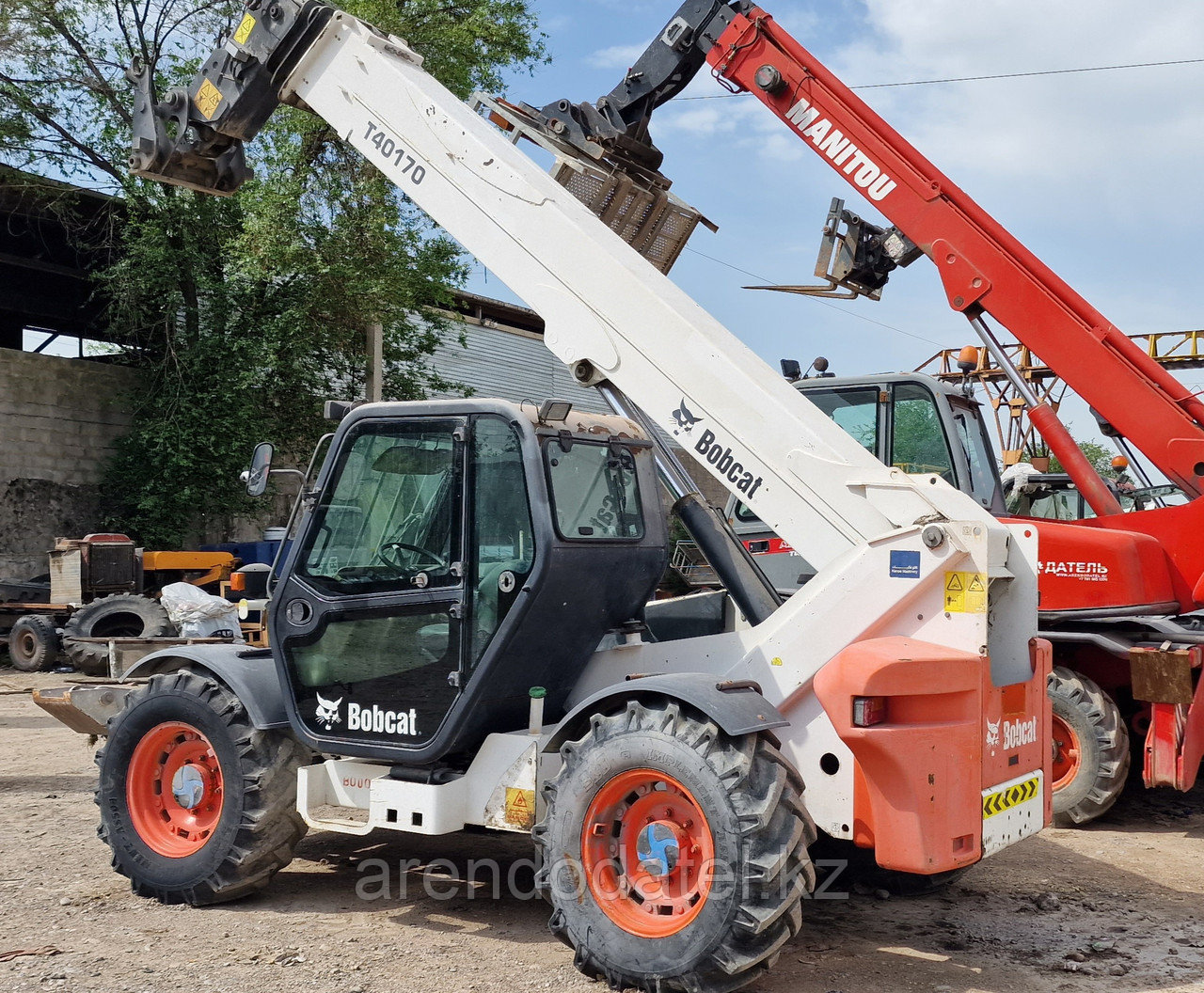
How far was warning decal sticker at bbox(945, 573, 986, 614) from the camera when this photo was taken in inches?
159

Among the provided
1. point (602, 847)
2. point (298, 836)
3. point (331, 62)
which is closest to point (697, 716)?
point (602, 847)

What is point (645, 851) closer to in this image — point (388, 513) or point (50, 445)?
point (388, 513)

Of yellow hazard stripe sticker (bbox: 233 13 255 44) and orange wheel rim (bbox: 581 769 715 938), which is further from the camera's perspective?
yellow hazard stripe sticker (bbox: 233 13 255 44)

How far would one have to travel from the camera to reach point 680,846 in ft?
13.5

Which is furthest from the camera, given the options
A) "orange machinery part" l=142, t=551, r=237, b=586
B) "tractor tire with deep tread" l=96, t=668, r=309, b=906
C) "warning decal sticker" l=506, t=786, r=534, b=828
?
"orange machinery part" l=142, t=551, r=237, b=586

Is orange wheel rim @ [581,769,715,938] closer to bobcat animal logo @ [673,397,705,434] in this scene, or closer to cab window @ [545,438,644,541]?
cab window @ [545,438,644,541]

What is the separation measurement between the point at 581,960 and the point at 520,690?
3.48 ft

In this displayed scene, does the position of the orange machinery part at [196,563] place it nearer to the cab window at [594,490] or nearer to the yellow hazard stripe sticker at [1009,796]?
the cab window at [594,490]

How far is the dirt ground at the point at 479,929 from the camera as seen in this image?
166 inches

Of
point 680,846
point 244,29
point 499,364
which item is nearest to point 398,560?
point 680,846

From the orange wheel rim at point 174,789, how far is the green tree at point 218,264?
43.7ft

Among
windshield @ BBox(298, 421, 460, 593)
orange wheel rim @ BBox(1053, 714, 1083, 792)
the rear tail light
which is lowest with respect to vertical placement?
orange wheel rim @ BBox(1053, 714, 1083, 792)

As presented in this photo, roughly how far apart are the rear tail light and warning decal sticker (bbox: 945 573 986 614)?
44cm

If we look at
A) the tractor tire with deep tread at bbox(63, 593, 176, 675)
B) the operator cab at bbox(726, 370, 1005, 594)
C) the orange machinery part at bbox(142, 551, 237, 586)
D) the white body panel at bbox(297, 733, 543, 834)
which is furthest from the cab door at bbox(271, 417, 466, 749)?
the orange machinery part at bbox(142, 551, 237, 586)
